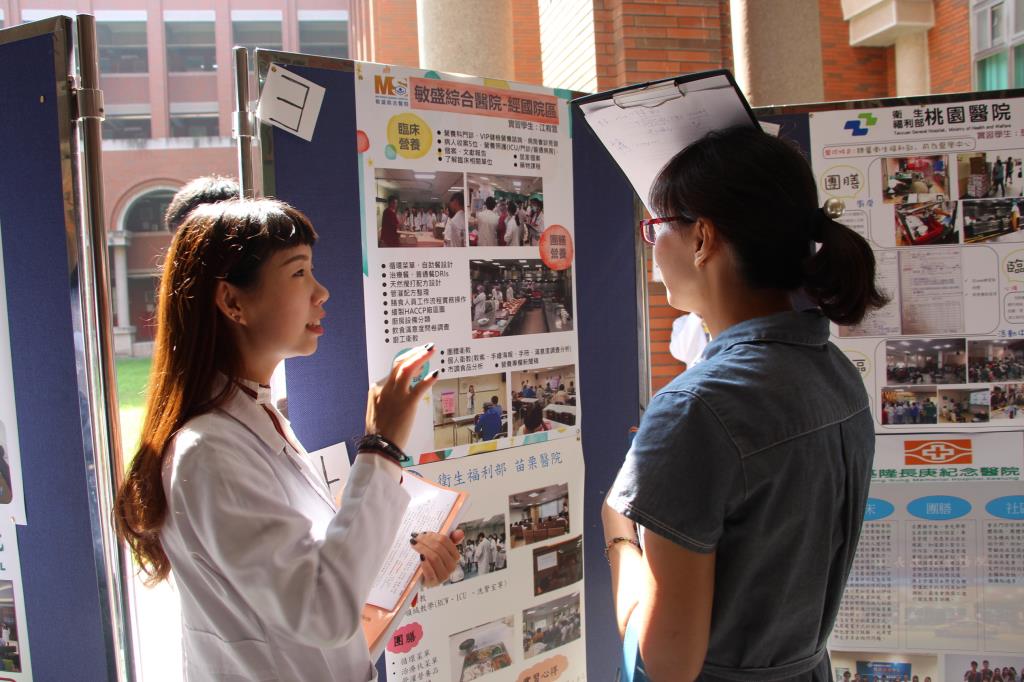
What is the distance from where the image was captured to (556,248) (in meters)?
2.20

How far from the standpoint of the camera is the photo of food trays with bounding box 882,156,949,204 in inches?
98.8

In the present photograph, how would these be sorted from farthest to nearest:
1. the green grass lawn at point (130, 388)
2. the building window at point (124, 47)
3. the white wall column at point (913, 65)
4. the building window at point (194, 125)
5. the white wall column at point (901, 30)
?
the building window at point (194, 125) → the building window at point (124, 47) → the green grass lawn at point (130, 388) → the white wall column at point (913, 65) → the white wall column at point (901, 30)

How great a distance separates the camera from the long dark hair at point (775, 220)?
109cm

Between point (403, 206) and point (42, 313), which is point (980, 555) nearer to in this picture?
point (403, 206)

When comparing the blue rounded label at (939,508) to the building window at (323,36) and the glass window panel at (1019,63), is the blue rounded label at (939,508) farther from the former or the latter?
the building window at (323,36)

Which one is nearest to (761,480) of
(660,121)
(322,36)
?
(660,121)

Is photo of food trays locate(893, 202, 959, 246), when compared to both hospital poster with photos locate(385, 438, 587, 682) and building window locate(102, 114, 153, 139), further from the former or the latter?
building window locate(102, 114, 153, 139)

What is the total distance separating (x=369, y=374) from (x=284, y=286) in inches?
22.9

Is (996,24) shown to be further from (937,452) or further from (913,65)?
(937,452)

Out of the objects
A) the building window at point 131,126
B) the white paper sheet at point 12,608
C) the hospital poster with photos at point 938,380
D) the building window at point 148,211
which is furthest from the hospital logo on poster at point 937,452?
the building window at point 131,126

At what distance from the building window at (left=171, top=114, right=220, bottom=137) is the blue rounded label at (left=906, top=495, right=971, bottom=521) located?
28.4 m

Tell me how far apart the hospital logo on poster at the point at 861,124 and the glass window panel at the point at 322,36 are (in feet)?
90.8

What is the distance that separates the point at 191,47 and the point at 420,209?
2949 centimetres

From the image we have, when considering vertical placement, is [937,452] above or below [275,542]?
below
